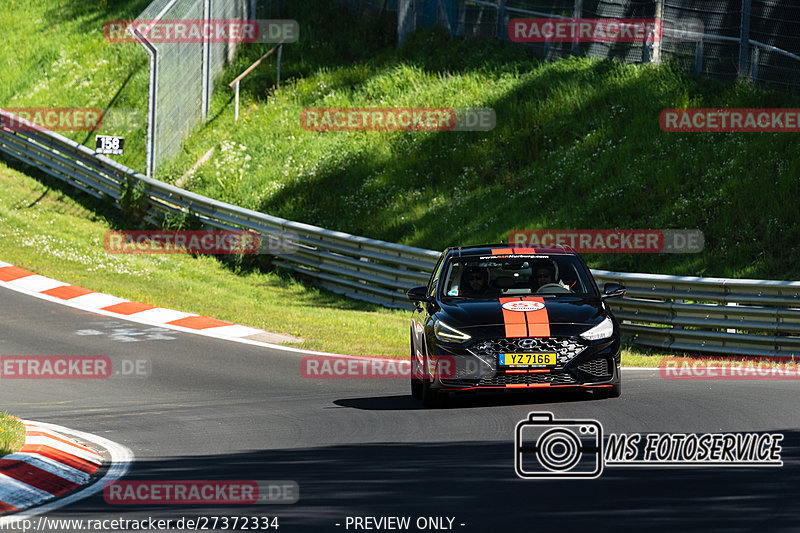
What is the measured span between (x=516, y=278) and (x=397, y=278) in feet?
28.5

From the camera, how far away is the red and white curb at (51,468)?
287 inches

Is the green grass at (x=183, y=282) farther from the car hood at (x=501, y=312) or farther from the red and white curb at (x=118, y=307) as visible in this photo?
the car hood at (x=501, y=312)

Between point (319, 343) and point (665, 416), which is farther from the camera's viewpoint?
point (319, 343)

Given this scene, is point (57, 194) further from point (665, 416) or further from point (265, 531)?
point (265, 531)

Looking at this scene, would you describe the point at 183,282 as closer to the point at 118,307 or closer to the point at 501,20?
the point at 118,307

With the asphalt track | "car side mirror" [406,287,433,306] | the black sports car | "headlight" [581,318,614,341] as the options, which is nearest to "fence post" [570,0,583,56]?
the asphalt track

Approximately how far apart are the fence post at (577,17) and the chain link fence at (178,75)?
8.83 metres

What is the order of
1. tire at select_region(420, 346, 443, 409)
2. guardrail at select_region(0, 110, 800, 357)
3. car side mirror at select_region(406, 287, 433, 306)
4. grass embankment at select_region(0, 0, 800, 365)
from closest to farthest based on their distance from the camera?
tire at select_region(420, 346, 443, 409), car side mirror at select_region(406, 287, 433, 306), guardrail at select_region(0, 110, 800, 357), grass embankment at select_region(0, 0, 800, 365)

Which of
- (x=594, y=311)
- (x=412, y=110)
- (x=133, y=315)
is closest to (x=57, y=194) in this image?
(x=412, y=110)

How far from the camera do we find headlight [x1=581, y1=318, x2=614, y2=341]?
420 inches

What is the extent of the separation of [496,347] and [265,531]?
179 inches

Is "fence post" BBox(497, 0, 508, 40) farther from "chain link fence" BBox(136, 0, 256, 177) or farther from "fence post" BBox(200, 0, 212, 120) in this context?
"fence post" BBox(200, 0, 212, 120)

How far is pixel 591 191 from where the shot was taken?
72.9ft

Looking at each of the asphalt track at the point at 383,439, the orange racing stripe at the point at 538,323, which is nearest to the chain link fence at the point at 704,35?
the asphalt track at the point at 383,439
